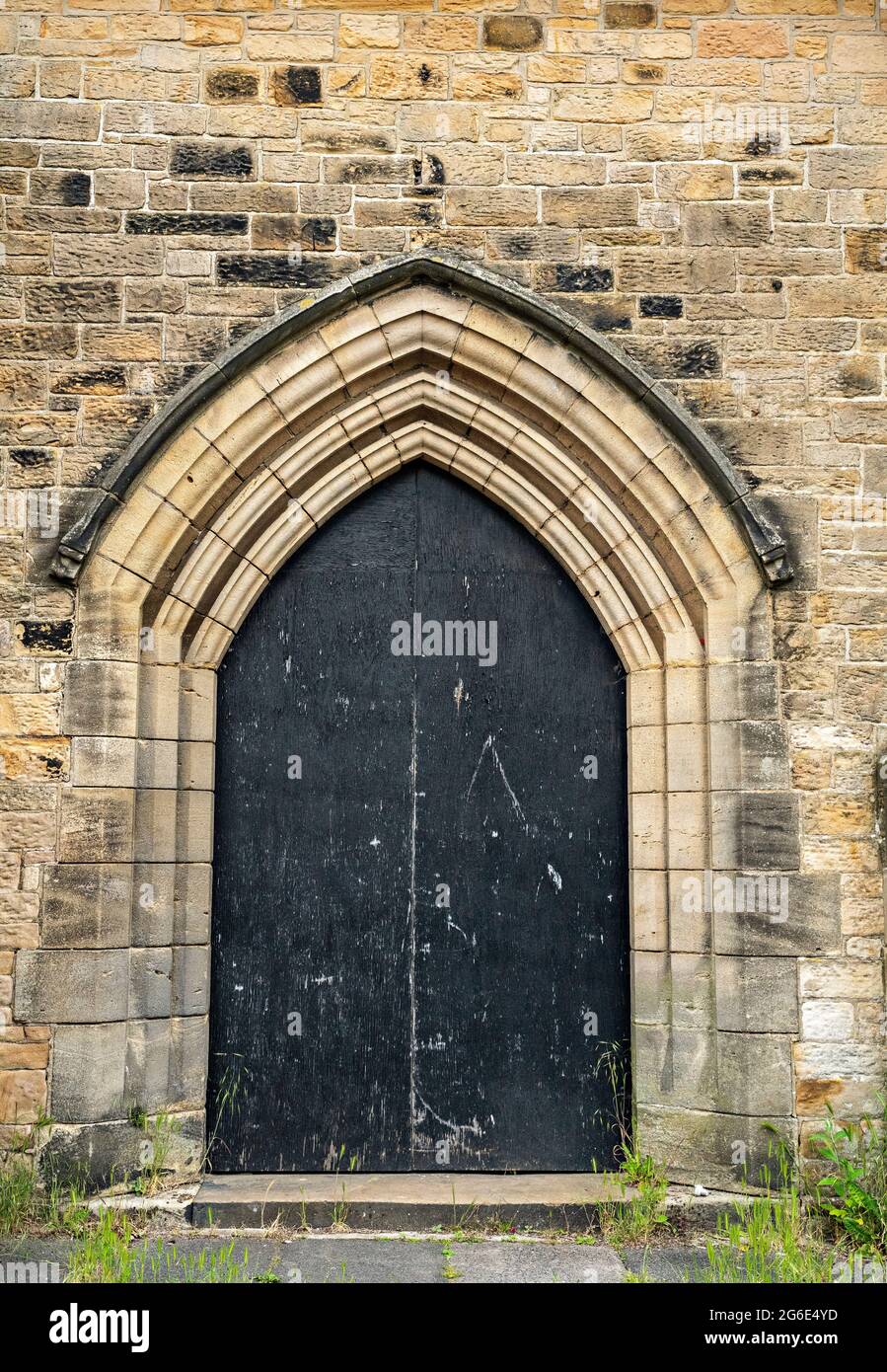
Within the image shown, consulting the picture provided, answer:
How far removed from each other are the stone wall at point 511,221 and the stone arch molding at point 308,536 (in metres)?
0.14

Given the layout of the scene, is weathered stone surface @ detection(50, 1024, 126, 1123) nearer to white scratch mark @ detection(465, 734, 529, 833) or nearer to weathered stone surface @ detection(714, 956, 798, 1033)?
white scratch mark @ detection(465, 734, 529, 833)

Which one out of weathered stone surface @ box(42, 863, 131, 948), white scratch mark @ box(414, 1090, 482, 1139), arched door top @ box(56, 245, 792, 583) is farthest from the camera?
white scratch mark @ box(414, 1090, 482, 1139)

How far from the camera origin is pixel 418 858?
5.24 m

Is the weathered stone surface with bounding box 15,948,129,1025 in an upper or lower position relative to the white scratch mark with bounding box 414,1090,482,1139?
upper

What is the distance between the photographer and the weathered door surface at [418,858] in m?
5.12

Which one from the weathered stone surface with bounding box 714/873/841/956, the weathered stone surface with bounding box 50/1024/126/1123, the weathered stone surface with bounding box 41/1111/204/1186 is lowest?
the weathered stone surface with bounding box 41/1111/204/1186

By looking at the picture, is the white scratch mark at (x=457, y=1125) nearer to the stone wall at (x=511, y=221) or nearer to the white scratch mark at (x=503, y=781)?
the stone wall at (x=511, y=221)

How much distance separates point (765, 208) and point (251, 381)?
2457 mm

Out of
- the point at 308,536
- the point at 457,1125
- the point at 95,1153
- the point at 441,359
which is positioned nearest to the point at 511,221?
the point at 441,359

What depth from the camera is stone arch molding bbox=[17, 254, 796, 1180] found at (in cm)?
478

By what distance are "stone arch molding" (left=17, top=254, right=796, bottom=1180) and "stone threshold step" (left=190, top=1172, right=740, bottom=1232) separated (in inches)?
11.2

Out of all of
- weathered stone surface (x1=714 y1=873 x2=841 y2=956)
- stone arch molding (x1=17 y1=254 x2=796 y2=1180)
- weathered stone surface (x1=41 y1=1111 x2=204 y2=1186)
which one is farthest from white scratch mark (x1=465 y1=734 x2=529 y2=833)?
weathered stone surface (x1=41 y1=1111 x2=204 y2=1186)

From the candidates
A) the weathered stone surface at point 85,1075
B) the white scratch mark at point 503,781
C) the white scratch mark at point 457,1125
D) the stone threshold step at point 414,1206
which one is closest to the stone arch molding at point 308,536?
the weathered stone surface at point 85,1075

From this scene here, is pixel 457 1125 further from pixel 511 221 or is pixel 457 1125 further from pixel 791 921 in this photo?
pixel 511 221
